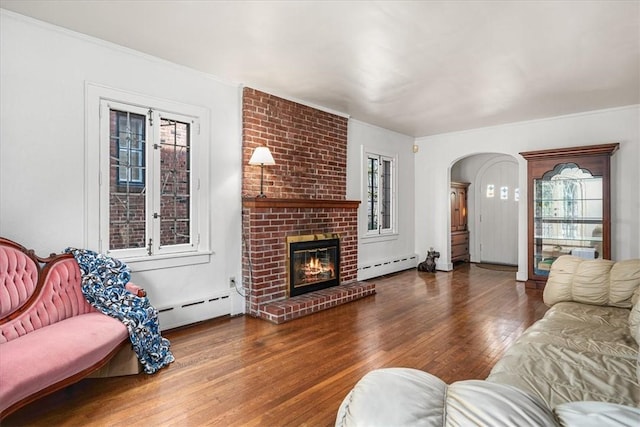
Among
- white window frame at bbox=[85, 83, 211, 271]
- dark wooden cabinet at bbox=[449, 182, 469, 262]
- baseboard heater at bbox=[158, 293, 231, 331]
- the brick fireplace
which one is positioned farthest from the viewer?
dark wooden cabinet at bbox=[449, 182, 469, 262]

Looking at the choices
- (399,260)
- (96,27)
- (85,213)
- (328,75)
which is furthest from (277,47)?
(399,260)

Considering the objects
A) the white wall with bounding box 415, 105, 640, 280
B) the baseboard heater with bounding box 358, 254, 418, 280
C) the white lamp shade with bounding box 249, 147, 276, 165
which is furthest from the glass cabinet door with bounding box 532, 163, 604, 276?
the white lamp shade with bounding box 249, 147, 276, 165

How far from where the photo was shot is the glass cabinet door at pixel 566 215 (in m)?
5.29

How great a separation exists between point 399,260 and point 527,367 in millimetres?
5126

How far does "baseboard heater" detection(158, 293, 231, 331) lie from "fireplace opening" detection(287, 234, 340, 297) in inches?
32.5

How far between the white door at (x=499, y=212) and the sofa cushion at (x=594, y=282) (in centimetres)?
491

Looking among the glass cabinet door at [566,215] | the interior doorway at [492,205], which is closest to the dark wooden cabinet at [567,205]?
the glass cabinet door at [566,215]

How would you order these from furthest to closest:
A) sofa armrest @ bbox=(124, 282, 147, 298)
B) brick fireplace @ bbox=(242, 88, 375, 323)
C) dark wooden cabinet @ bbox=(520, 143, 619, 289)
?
dark wooden cabinet @ bbox=(520, 143, 619, 289), brick fireplace @ bbox=(242, 88, 375, 323), sofa armrest @ bbox=(124, 282, 147, 298)

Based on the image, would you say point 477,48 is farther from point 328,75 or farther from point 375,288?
point 375,288

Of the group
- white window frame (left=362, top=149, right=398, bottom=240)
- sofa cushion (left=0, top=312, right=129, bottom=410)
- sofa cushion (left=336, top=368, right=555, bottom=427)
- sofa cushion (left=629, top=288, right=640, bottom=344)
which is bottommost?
sofa cushion (left=0, top=312, right=129, bottom=410)

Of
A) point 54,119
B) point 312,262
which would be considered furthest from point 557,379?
point 54,119

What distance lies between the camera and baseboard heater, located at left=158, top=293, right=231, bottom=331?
3621 mm

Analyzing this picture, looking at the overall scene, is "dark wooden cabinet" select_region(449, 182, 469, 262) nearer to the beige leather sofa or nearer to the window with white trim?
the window with white trim

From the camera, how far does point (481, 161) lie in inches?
318
